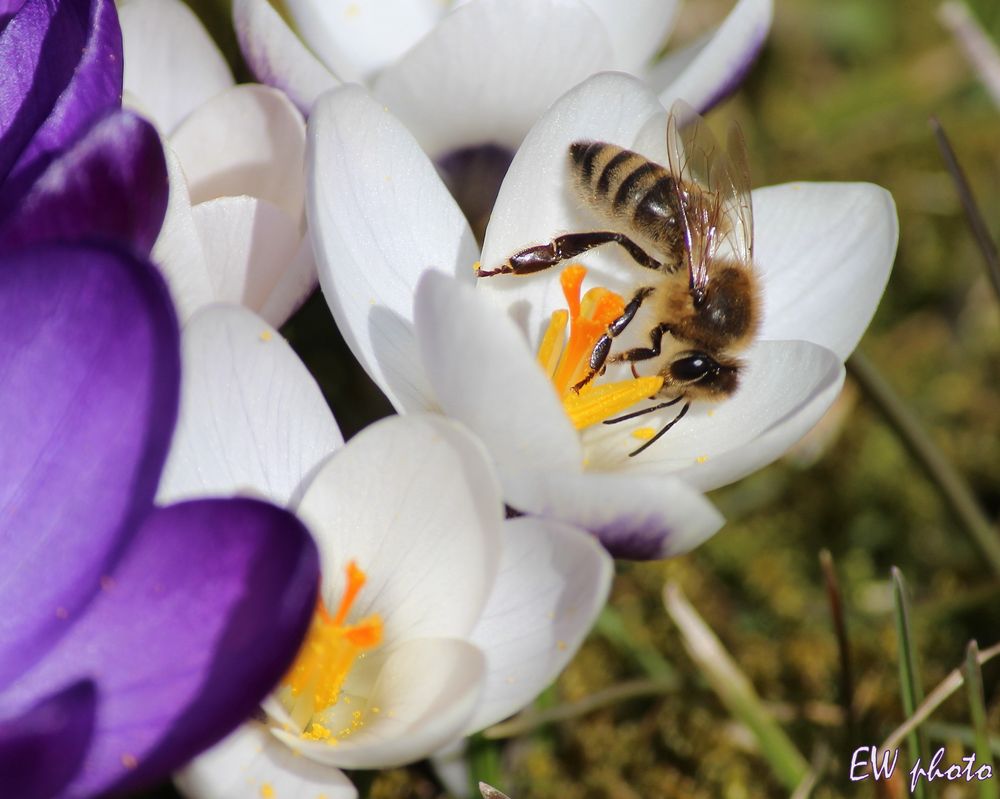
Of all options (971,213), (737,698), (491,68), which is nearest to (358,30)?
Result: (491,68)

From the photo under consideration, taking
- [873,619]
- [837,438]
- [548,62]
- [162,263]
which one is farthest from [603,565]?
[837,438]

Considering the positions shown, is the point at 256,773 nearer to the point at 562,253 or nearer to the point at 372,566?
the point at 372,566

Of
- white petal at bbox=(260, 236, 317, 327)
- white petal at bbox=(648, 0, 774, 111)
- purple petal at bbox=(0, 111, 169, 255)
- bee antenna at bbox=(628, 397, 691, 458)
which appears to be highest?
purple petal at bbox=(0, 111, 169, 255)

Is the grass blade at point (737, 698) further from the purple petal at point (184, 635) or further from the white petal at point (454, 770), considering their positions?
the purple petal at point (184, 635)

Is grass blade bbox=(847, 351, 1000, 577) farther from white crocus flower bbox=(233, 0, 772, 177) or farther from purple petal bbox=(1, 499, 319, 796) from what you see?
purple petal bbox=(1, 499, 319, 796)

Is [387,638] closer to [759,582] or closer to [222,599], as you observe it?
[222,599]

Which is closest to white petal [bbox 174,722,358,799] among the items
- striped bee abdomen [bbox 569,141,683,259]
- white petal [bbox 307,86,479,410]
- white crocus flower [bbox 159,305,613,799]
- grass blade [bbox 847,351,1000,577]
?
white crocus flower [bbox 159,305,613,799]
